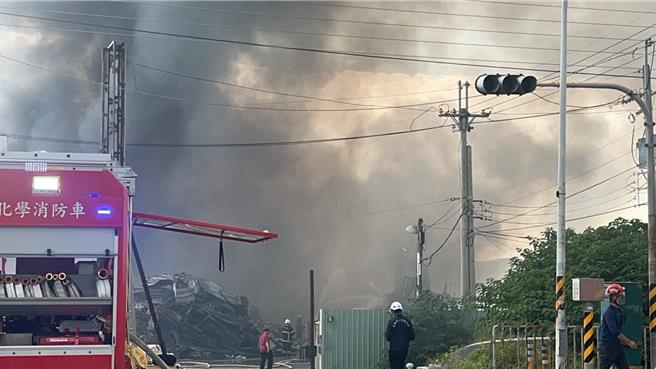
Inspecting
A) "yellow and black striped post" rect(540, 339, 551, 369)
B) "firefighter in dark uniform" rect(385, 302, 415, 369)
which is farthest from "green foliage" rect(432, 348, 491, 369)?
"firefighter in dark uniform" rect(385, 302, 415, 369)

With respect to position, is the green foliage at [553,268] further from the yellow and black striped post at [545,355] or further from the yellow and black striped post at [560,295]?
the yellow and black striped post at [560,295]

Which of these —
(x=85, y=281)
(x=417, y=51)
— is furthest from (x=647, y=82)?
(x=85, y=281)

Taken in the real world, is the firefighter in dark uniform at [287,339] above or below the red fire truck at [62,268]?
below

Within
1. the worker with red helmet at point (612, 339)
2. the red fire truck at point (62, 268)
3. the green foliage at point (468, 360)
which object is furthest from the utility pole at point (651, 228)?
the red fire truck at point (62, 268)

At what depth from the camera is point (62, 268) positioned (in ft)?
28.2

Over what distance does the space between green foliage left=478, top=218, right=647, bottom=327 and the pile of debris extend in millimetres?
13730

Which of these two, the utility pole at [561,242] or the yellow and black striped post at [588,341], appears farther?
the utility pole at [561,242]

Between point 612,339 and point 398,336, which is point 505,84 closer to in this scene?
point 398,336

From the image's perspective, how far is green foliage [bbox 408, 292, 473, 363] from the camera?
72.3ft

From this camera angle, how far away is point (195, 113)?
36.4 m

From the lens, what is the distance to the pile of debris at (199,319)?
32.8m

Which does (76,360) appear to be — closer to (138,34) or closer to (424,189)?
(138,34)

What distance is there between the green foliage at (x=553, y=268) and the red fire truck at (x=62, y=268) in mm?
12004

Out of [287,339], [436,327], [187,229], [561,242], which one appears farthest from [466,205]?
[187,229]
